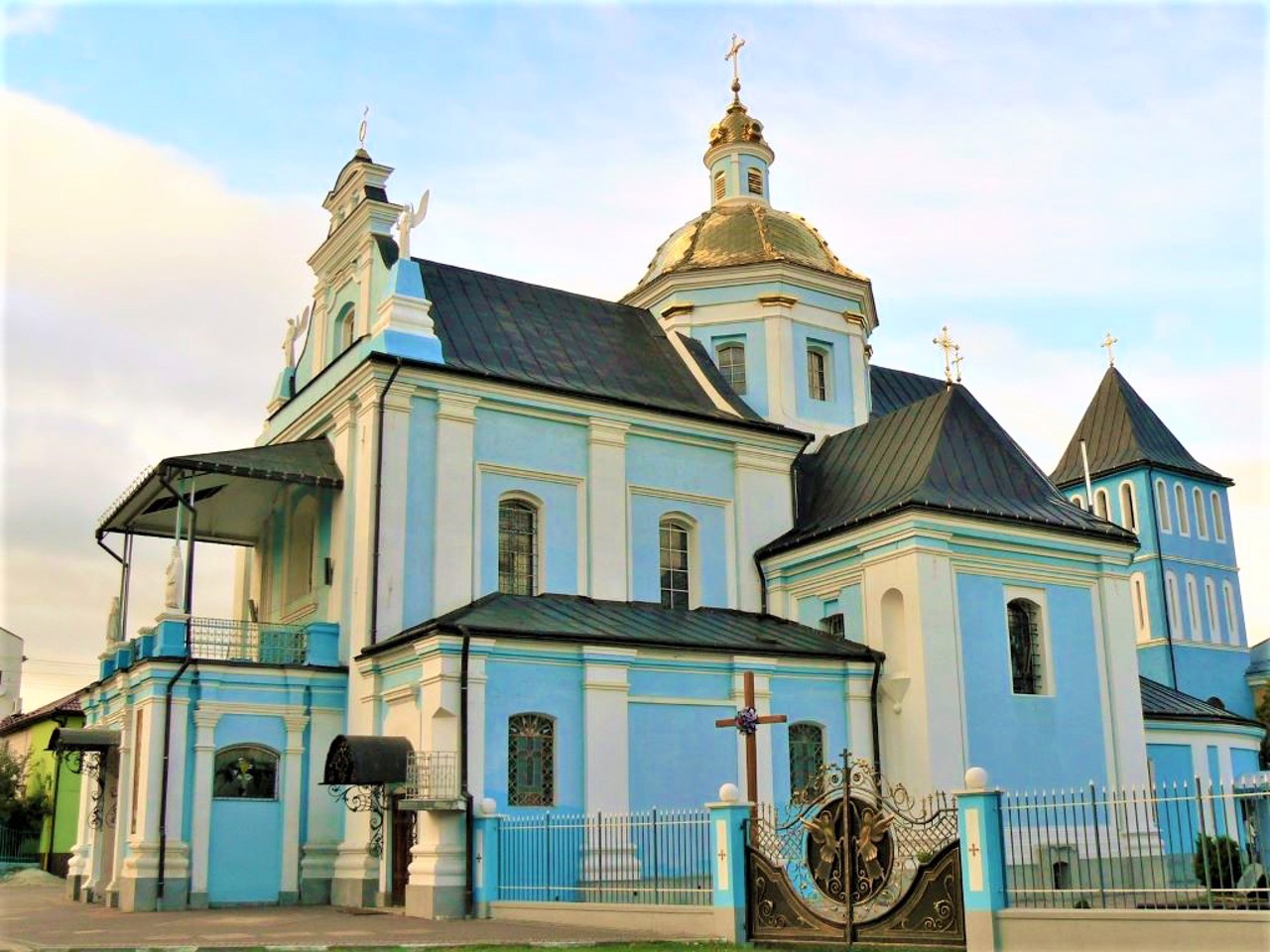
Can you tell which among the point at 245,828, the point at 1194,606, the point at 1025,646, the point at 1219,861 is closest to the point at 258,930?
the point at 245,828

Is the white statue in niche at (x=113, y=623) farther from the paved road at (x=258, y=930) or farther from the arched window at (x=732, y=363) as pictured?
the arched window at (x=732, y=363)

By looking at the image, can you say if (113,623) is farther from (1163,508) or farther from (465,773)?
(1163,508)

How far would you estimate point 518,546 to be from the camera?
2223cm

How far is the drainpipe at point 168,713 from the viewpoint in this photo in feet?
61.6

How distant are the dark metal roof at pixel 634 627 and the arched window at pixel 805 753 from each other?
119 centimetres

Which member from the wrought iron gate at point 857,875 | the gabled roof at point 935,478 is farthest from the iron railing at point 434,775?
the gabled roof at point 935,478

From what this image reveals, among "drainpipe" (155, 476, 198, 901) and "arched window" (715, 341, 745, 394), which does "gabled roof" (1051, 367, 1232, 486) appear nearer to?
"arched window" (715, 341, 745, 394)

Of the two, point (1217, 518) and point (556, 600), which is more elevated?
point (1217, 518)

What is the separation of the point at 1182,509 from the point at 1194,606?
320 centimetres

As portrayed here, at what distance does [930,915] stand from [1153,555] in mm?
34047

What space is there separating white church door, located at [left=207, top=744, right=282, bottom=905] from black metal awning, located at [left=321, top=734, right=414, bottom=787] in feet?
7.42

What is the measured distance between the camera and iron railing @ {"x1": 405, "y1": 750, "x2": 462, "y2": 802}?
57.7 feet

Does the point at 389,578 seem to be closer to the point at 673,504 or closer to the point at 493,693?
the point at 493,693

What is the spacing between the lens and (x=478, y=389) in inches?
864
